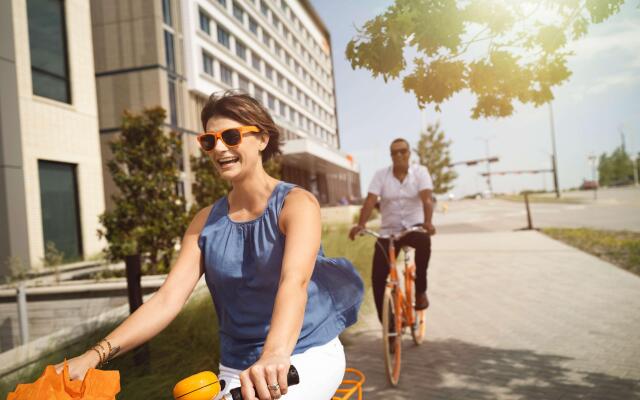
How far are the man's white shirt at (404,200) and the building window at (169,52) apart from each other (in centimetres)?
2246

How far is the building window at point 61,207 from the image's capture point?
448 inches

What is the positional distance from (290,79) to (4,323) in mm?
41752

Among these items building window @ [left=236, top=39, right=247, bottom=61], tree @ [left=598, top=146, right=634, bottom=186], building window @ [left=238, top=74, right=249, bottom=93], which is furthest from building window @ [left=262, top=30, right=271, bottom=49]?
tree @ [left=598, top=146, right=634, bottom=186]

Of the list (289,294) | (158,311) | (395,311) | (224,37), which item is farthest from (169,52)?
(289,294)

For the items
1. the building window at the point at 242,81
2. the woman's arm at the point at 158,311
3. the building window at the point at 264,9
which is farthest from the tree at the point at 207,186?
the building window at the point at 264,9

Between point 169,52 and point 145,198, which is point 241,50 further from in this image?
point 145,198

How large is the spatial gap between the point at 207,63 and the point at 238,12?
770 centimetres

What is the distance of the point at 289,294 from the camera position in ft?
4.69

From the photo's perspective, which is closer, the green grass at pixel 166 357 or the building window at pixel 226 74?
the green grass at pixel 166 357

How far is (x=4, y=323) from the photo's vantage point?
6.97 m

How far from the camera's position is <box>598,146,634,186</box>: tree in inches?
3780

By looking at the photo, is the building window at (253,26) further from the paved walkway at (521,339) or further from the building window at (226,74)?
the paved walkway at (521,339)

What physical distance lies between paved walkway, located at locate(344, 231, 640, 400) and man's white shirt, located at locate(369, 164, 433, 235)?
1383 mm

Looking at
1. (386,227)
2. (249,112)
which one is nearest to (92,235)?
(386,227)
